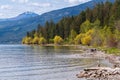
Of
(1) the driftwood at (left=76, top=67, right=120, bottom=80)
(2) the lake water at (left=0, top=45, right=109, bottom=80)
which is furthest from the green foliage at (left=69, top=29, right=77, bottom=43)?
(1) the driftwood at (left=76, top=67, right=120, bottom=80)

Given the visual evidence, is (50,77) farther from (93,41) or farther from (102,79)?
(93,41)

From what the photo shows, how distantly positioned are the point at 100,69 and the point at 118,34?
59.3 metres

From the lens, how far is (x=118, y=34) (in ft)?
340


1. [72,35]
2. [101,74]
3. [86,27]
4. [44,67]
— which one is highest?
[86,27]

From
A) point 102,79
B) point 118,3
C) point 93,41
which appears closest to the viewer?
point 102,79

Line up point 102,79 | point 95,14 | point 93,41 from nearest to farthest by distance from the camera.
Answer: point 102,79 < point 93,41 < point 95,14

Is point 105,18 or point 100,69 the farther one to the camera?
point 105,18

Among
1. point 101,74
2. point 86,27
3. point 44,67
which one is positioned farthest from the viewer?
point 86,27

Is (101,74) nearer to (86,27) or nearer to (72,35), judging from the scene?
(86,27)

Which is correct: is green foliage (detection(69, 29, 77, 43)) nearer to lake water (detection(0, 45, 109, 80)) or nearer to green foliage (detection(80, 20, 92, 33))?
green foliage (detection(80, 20, 92, 33))

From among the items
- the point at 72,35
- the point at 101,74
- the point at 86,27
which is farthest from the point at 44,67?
the point at 72,35

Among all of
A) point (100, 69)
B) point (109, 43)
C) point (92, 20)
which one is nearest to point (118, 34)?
point (109, 43)

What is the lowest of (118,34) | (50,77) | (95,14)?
(50,77)

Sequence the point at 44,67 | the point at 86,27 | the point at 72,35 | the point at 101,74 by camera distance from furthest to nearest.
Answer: the point at 72,35 < the point at 86,27 < the point at 44,67 < the point at 101,74
